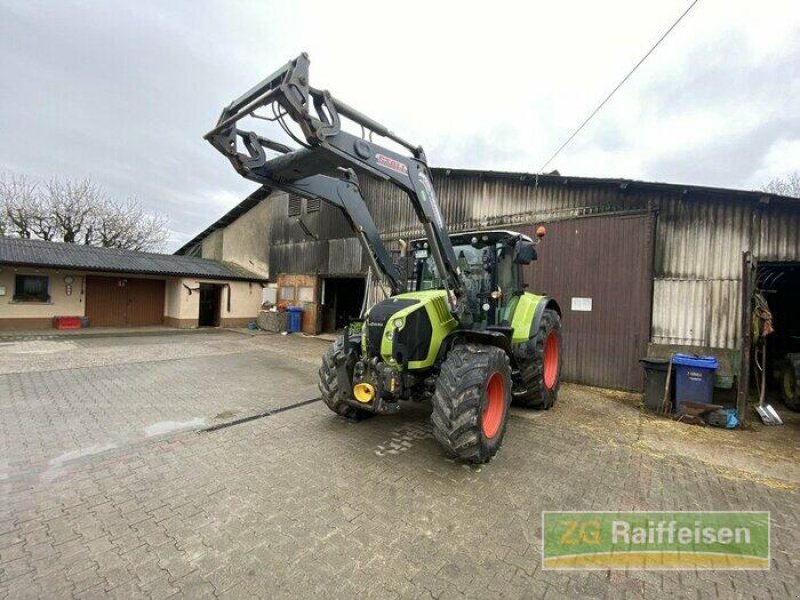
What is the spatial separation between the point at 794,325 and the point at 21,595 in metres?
15.4

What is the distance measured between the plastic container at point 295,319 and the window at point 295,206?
13.6ft

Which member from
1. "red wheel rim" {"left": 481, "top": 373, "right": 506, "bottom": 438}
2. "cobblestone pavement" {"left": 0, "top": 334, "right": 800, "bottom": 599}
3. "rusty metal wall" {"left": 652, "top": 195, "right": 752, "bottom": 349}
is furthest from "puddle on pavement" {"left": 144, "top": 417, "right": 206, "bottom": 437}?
"rusty metal wall" {"left": 652, "top": 195, "right": 752, "bottom": 349}

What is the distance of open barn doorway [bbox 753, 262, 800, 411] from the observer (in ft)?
22.9

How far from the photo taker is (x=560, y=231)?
803 cm

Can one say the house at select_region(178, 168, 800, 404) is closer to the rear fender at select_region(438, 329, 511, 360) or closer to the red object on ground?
the rear fender at select_region(438, 329, 511, 360)

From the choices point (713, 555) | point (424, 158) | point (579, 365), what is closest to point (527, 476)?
point (713, 555)

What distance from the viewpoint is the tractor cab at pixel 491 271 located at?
452cm

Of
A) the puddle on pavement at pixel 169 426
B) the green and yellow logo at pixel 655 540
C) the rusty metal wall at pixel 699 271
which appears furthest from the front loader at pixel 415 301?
the rusty metal wall at pixel 699 271

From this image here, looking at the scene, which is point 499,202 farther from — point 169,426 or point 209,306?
point 209,306

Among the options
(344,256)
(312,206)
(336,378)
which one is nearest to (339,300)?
(344,256)

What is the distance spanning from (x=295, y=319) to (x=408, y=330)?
12.0m

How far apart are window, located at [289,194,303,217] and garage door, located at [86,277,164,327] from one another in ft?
23.8

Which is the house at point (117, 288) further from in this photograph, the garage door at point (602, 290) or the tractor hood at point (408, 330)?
the tractor hood at point (408, 330)

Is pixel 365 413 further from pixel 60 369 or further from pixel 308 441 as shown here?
pixel 60 369
